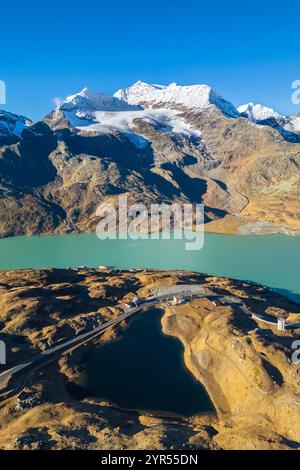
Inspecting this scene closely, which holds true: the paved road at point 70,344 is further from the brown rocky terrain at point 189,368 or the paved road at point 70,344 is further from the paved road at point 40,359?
the brown rocky terrain at point 189,368

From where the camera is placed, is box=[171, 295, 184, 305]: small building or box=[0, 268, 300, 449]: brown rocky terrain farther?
box=[171, 295, 184, 305]: small building

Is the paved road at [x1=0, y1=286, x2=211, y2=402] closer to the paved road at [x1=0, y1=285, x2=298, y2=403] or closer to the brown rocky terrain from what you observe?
the paved road at [x1=0, y1=285, x2=298, y2=403]

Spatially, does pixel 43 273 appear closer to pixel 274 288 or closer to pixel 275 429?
pixel 274 288

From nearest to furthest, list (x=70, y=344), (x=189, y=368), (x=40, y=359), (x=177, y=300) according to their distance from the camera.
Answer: (x=189, y=368) < (x=40, y=359) < (x=70, y=344) < (x=177, y=300)

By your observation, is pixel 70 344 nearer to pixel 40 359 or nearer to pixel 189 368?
pixel 40 359

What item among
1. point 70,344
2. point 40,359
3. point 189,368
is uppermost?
point 70,344

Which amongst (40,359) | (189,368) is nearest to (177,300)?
(189,368)

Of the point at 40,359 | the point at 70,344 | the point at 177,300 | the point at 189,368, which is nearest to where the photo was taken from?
the point at 189,368

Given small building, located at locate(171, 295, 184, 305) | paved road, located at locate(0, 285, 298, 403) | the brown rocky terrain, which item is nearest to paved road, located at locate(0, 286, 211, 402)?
paved road, located at locate(0, 285, 298, 403)

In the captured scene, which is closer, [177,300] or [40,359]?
[40,359]
